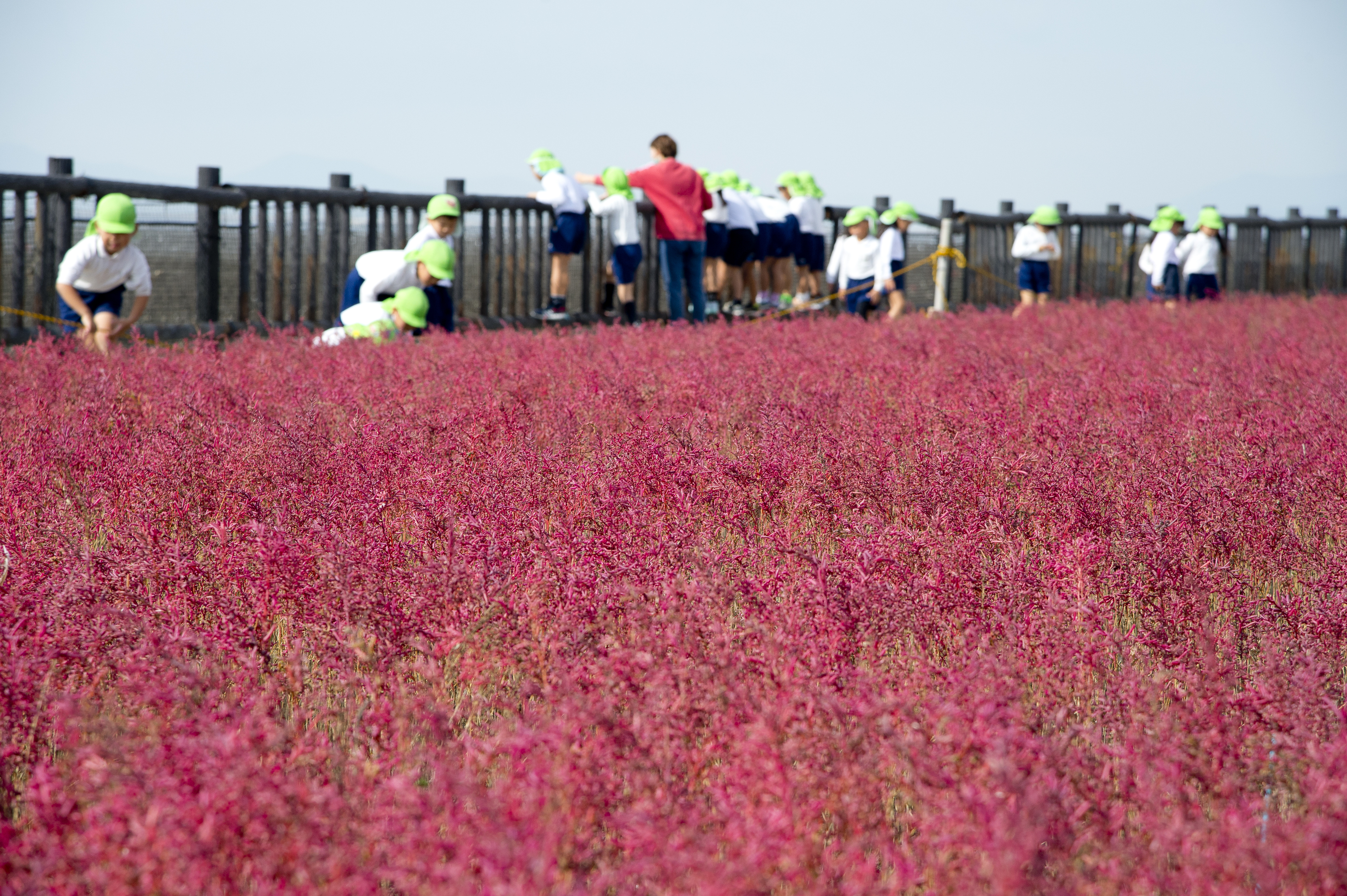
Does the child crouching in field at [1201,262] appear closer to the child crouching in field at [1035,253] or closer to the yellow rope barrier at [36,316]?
the child crouching in field at [1035,253]

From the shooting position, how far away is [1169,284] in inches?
722

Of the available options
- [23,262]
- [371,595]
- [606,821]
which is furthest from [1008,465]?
[23,262]

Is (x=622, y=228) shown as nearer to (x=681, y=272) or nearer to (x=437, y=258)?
(x=681, y=272)

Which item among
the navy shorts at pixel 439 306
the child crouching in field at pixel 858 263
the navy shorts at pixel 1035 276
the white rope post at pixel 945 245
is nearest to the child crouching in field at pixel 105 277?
the navy shorts at pixel 439 306

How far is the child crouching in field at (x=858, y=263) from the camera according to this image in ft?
51.5

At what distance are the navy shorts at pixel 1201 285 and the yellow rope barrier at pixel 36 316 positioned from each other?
1325 cm

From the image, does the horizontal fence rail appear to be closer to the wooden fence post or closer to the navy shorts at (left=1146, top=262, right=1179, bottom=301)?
the wooden fence post

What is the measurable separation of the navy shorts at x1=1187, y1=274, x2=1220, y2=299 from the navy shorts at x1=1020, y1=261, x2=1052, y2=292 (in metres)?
2.08

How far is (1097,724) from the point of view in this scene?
2.86 meters

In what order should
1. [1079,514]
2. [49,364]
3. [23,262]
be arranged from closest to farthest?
[1079,514], [49,364], [23,262]

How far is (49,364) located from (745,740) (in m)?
5.71

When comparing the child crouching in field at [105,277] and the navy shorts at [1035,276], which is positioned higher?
the navy shorts at [1035,276]

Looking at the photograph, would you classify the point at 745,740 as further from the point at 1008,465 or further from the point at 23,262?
the point at 23,262

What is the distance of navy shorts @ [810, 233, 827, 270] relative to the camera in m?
18.0
